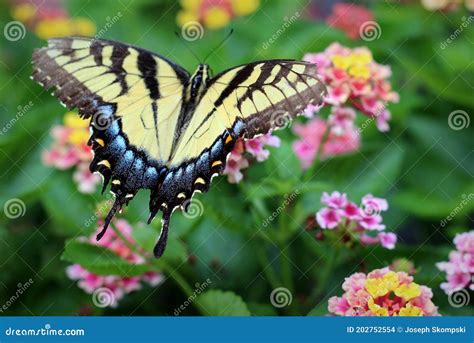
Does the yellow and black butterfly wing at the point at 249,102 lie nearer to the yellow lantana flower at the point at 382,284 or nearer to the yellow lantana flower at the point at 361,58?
the yellow lantana flower at the point at 361,58

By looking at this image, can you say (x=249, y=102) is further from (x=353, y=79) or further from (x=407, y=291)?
(x=407, y=291)

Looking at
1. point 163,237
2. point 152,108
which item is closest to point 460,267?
point 163,237

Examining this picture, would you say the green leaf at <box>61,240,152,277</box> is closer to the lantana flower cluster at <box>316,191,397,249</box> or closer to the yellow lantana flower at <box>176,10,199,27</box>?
the lantana flower cluster at <box>316,191,397,249</box>

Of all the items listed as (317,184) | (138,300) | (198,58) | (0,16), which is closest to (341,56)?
(317,184)

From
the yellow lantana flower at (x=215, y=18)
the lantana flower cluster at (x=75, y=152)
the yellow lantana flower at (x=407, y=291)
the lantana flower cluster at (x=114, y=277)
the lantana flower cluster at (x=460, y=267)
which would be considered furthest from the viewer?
the yellow lantana flower at (x=215, y=18)

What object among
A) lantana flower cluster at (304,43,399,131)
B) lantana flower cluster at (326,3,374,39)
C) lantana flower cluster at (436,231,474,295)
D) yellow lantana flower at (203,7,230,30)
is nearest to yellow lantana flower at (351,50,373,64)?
lantana flower cluster at (304,43,399,131)

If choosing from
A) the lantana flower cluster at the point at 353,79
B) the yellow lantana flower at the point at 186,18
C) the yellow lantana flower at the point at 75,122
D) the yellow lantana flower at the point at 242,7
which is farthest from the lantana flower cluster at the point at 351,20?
the yellow lantana flower at the point at 75,122

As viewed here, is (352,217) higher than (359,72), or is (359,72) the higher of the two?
(359,72)
